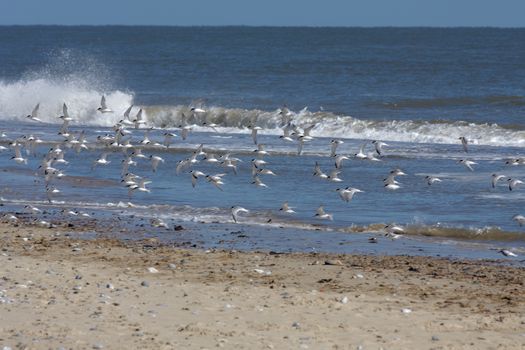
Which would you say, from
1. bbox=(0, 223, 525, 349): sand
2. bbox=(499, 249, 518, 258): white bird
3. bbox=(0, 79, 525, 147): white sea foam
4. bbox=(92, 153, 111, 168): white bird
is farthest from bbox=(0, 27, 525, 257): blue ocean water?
bbox=(0, 223, 525, 349): sand

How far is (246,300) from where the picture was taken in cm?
1183

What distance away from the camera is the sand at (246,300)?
10.3m

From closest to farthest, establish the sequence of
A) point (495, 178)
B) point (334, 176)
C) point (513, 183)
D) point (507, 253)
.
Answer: point (507, 253) → point (513, 183) → point (495, 178) → point (334, 176)

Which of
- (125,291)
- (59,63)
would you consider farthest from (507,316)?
(59,63)

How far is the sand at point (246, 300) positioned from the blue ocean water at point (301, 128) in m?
1.86

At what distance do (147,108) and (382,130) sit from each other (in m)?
12.5

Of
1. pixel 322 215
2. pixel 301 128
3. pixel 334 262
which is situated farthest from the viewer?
pixel 301 128

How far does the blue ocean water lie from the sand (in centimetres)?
186

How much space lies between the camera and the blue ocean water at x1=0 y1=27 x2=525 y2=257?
62.4 feet

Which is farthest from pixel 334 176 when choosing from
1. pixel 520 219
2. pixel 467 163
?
pixel 520 219

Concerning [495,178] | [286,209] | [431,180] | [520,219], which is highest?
[495,178]

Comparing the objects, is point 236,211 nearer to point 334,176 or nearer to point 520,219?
point 334,176

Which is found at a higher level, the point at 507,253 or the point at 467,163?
the point at 467,163

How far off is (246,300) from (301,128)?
80.4 feet
